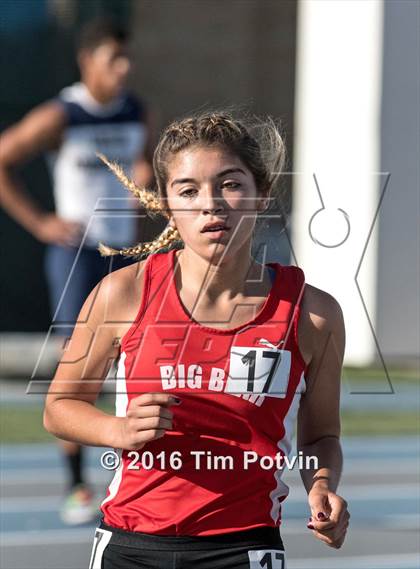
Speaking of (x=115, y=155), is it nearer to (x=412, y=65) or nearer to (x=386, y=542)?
(x=412, y=65)

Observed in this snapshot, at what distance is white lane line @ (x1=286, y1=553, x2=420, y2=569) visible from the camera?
537 cm

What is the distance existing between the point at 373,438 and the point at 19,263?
5.49m

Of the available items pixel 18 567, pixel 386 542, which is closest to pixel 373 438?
pixel 386 542

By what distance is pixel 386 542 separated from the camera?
19.0ft

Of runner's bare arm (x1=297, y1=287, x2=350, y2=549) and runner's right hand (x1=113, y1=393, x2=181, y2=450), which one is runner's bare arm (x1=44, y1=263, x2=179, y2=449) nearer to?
runner's right hand (x1=113, y1=393, x2=181, y2=450)

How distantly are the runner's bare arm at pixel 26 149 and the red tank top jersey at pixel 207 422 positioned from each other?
3573 millimetres

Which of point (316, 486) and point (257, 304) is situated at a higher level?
point (257, 304)

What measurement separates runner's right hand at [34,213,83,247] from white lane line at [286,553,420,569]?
176cm

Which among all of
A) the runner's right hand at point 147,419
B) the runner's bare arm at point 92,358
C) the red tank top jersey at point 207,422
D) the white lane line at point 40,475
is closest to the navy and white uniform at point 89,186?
the white lane line at point 40,475

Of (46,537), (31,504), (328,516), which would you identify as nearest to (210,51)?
(31,504)

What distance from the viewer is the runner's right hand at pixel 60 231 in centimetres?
588

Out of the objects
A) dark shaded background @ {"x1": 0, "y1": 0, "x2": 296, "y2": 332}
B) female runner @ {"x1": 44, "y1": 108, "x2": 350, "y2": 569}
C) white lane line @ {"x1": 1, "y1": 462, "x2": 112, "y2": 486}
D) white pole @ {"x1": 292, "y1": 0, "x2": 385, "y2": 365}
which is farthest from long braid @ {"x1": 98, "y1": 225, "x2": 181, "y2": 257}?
dark shaded background @ {"x1": 0, "y1": 0, "x2": 296, "y2": 332}

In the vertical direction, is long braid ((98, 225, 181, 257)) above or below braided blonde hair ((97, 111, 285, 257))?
below

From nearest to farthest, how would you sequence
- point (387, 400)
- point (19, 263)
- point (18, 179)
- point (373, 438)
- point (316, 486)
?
point (316, 486) → point (18, 179) → point (373, 438) → point (387, 400) → point (19, 263)
